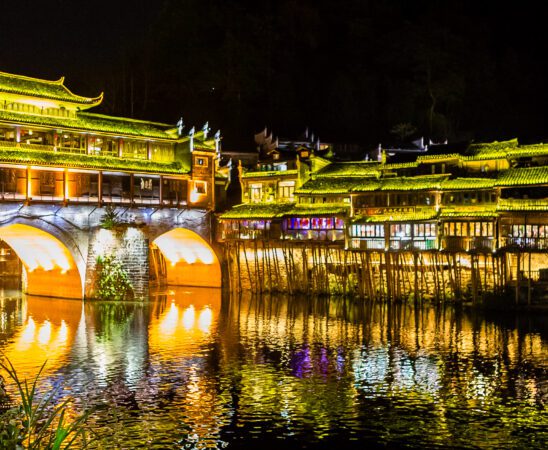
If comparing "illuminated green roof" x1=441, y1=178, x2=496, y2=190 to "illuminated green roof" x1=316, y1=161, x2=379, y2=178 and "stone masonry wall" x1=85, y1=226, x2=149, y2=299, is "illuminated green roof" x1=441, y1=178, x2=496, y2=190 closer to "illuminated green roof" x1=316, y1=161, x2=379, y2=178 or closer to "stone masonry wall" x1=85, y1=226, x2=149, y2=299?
"illuminated green roof" x1=316, y1=161, x2=379, y2=178

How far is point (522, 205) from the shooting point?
44.7 metres

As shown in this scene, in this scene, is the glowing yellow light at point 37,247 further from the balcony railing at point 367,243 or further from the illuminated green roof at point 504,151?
the illuminated green roof at point 504,151

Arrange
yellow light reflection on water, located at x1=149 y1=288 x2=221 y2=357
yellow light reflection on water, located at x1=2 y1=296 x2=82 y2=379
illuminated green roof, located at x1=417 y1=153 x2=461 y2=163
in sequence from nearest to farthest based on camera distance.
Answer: yellow light reflection on water, located at x1=2 y1=296 x2=82 y2=379 < yellow light reflection on water, located at x1=149 y1=288 x2=221 y2=357 < illuminated green roof, located at x1=417 y1=153 x2=461 y2=163

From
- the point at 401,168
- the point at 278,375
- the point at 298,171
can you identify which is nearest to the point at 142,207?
the point at 298,171

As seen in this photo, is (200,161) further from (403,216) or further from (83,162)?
(403,216)

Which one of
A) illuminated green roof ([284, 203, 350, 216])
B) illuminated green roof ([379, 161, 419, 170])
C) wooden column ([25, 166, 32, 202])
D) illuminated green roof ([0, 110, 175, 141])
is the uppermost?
illuminated green roof ([0, 110, 175, 141])

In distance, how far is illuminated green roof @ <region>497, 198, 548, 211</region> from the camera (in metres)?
44.1

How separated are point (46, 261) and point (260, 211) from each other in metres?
17.5

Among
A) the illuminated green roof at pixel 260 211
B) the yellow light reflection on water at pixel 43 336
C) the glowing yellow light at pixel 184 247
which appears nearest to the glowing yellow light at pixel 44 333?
the yellow light reflection on water at pixel 43 336

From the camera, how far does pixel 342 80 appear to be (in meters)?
86.6

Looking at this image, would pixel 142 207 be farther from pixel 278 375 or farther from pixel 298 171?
pixel 278 375

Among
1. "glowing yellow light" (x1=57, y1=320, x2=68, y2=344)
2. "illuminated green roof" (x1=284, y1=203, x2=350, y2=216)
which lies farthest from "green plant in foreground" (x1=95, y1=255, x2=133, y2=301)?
"illuminated green roof" (x1=284, y1=203, x2=350, y2=216)

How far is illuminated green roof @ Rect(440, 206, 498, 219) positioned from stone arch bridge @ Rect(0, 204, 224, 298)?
1955cm

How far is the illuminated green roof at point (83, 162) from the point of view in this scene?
146 feet
